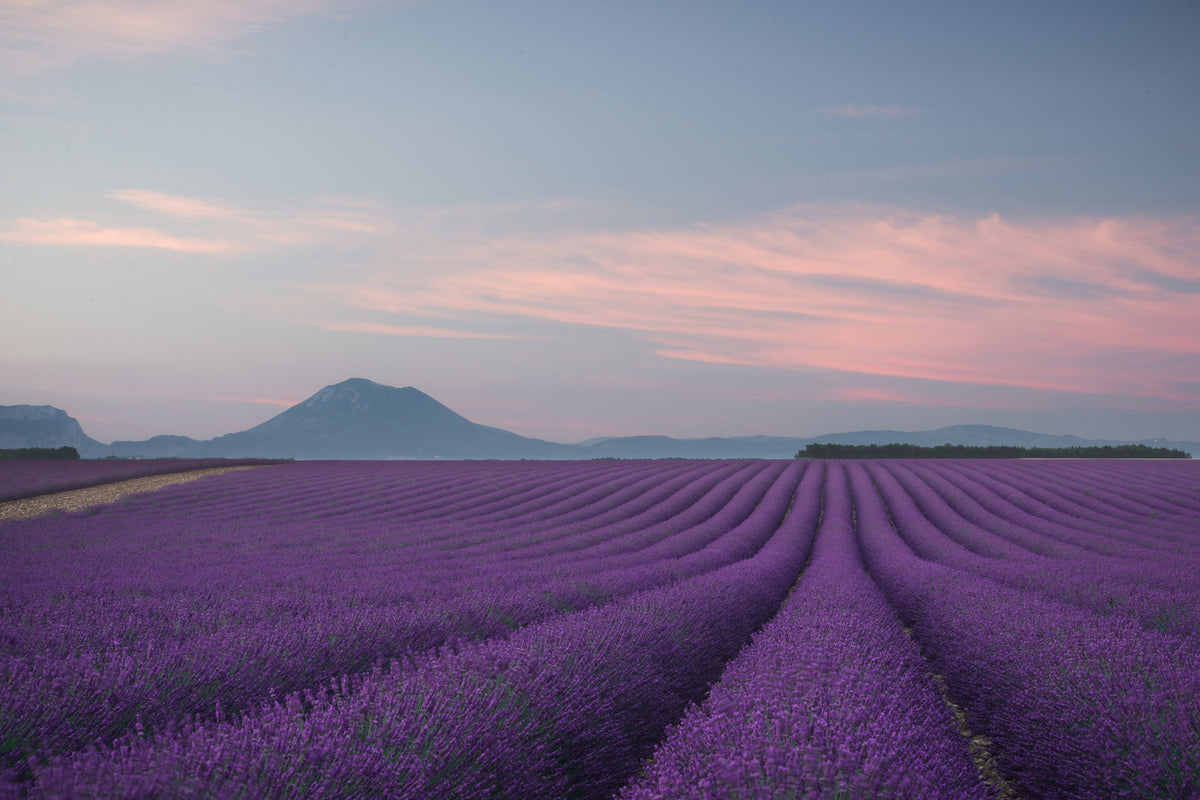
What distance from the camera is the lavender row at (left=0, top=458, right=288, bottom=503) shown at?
19.3 m

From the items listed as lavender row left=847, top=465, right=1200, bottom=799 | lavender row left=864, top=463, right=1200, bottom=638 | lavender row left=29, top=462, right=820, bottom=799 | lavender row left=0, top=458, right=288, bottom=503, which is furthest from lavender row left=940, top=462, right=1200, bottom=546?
lavender row left=0, top=458, right=288, bottom=503

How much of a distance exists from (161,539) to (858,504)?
15555 millimetres

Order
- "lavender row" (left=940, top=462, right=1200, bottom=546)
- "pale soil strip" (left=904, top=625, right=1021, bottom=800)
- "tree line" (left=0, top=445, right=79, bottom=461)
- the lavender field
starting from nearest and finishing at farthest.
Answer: the lavender field
"pale soil strip" (left=904, top=625, right=1021, bottom=800)
"lavender row" (left=940, top=462, right=1200, bottom=546)
"tree line" (left=0, top=445, right=79, bottom=461)

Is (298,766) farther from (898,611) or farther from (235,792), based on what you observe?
(898,611)

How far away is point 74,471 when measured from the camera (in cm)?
2395

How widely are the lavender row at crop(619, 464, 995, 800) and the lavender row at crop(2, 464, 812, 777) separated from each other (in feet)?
6.65

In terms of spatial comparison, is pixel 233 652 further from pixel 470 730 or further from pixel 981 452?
pixel 981 452

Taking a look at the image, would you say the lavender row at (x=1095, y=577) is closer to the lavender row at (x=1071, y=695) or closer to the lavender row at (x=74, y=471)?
the lavender row at (x=1071, y=695)

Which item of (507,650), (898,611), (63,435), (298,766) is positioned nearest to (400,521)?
(898,611)

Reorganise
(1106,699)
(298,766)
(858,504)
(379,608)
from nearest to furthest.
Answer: (298,766) → (1106,699) → (379,608) → (858,504)

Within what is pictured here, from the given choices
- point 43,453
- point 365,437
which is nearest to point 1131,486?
point 43,453

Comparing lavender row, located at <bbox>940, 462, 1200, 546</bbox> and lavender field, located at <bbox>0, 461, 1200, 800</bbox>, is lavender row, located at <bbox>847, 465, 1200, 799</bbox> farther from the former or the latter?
lavender row, located at <bbox>940, 462, 1200, 546</bbox>

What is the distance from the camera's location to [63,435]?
98062 mm

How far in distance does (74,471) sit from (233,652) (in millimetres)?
26021
